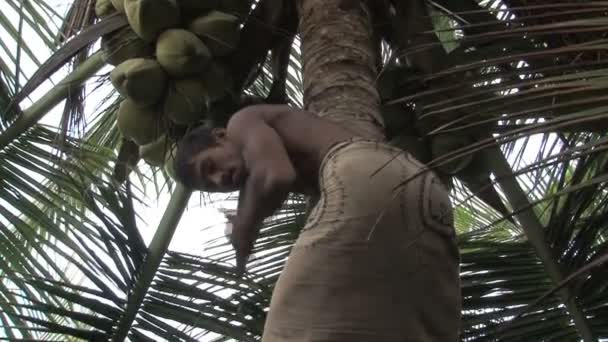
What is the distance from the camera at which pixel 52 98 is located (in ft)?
9.63

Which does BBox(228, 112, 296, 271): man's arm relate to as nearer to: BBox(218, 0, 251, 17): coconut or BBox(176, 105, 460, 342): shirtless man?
BBox(176, 105, 460, 342): shirtless man

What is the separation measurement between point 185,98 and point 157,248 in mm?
736

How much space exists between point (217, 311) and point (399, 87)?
0.87 meters

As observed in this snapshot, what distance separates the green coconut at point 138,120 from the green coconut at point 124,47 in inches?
4.6

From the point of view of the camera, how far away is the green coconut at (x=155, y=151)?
2.60 m

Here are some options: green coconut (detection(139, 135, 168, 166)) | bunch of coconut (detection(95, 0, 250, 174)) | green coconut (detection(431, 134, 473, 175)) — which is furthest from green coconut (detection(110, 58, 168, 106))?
green coconut (detection(431, 134, 473, 175))

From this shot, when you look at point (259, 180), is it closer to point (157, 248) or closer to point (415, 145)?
point (415, 145)

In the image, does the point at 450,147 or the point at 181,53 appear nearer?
the point at 181,53

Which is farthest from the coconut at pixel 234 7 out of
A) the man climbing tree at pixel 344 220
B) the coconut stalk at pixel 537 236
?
the coconut stalk at pixel 537 236

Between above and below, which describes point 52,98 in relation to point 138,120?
above

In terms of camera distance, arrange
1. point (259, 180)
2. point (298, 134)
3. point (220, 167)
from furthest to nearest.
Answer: point (220, 167)
point (298, 134)
point (259, 180)

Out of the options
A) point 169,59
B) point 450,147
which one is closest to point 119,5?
point 169,59

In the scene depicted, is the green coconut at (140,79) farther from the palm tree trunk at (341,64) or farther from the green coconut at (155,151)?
the palm tree trunk at (341,64)

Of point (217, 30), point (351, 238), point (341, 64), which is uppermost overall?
point (217, 30)
